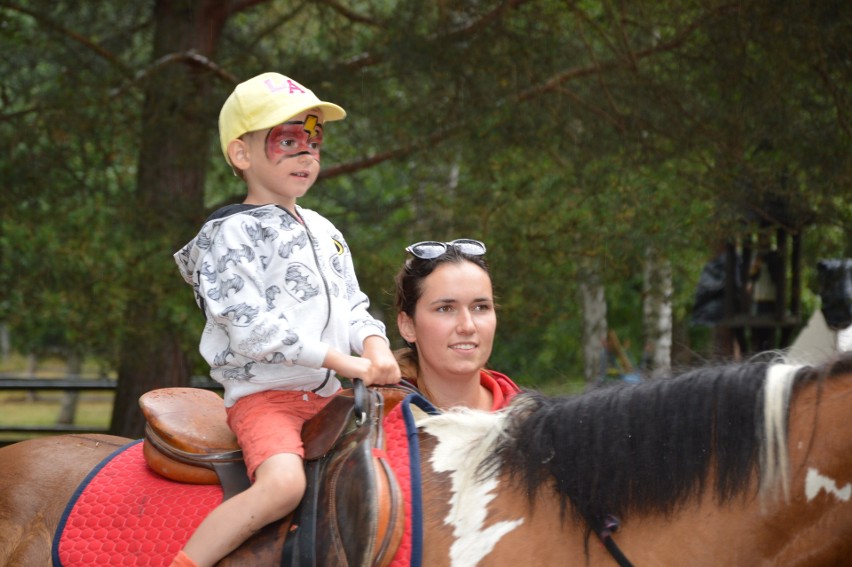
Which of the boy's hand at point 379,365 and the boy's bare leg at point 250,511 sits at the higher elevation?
the boy's hand at point 379,365

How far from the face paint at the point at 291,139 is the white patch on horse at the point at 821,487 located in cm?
148

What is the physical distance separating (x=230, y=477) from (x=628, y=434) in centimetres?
95

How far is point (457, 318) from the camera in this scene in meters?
2.70

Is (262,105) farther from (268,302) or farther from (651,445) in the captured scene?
(651,445)

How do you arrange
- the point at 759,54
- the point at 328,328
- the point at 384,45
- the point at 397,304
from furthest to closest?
the point at 384,45 → the point at 759,54 → the point at 397,304 → the point at 328,328

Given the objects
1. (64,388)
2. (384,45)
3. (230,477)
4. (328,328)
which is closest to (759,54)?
(384,45)

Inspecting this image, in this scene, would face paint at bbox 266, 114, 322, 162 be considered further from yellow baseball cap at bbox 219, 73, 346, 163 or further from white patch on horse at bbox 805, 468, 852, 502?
white patch on horse at bbox 805, 468, 852, 502

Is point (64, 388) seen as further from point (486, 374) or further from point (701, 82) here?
point (486, 374)

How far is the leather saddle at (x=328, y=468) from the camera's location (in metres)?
2.00

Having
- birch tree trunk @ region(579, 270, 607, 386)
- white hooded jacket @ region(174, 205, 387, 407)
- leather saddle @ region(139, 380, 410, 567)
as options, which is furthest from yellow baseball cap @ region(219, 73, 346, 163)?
birch tree trunk @ region(579, 270, 607, 386)

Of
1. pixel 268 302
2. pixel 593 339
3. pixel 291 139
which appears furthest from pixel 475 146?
pixel 593 339

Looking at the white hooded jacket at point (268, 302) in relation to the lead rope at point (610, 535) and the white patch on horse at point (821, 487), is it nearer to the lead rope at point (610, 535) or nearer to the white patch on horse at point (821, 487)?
the lead rope at point (610, 535)

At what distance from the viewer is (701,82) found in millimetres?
6449

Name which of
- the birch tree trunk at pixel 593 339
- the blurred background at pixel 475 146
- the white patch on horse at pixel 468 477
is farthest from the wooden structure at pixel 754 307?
the white patch on horse at pixel 468 477
